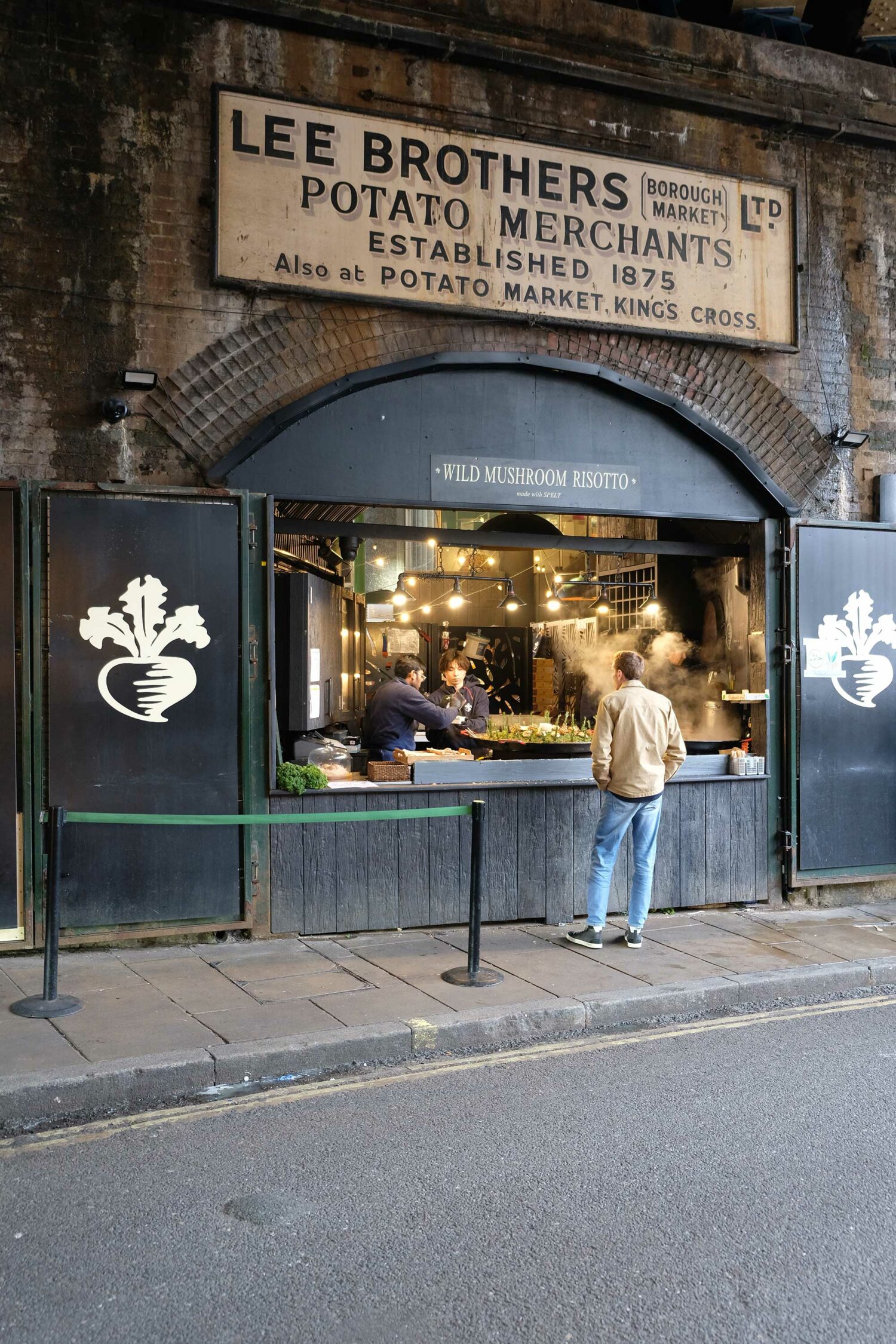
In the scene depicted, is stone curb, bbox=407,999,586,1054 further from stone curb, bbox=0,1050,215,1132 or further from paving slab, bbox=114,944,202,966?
paving slab, bbox=114,944,202,966

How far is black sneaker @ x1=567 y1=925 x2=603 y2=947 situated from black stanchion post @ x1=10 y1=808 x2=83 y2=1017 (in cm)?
345

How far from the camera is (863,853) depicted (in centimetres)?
982

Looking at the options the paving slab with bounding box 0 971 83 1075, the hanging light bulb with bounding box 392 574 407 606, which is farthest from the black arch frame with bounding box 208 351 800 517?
the hanging light bulb with bounding box 392 574 407 606

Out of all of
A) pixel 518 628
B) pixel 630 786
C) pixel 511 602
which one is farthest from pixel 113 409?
pixel 518 628

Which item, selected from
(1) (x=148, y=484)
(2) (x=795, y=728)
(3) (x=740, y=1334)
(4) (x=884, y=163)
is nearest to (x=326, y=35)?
(1) (x=148, y=484)

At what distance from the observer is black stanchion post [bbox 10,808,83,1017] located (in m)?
6.04

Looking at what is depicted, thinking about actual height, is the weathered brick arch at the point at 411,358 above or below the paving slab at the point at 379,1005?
above

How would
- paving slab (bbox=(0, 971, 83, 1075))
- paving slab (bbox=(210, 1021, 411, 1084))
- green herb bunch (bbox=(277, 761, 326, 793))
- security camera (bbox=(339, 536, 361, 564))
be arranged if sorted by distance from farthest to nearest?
security camera (bbox=(339, 536, 361, 564)) < green herb bunch (bbox=(277, 761, 326, 793)) < paving slab (bbox=(210, 1021, 411, 1084)) < paving slab (bbox=(0, 971, 83, 1075))

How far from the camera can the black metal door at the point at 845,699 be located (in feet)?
31.6

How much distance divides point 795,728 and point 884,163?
17.1ft

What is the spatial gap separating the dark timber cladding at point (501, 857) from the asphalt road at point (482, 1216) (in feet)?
8.94

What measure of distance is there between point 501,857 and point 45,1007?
362 centimetres

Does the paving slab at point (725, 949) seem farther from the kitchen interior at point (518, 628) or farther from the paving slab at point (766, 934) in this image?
the kitchen interior at point (518, 628)

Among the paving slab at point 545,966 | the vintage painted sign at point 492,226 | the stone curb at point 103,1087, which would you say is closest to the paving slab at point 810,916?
the paving slab at point 545,966
